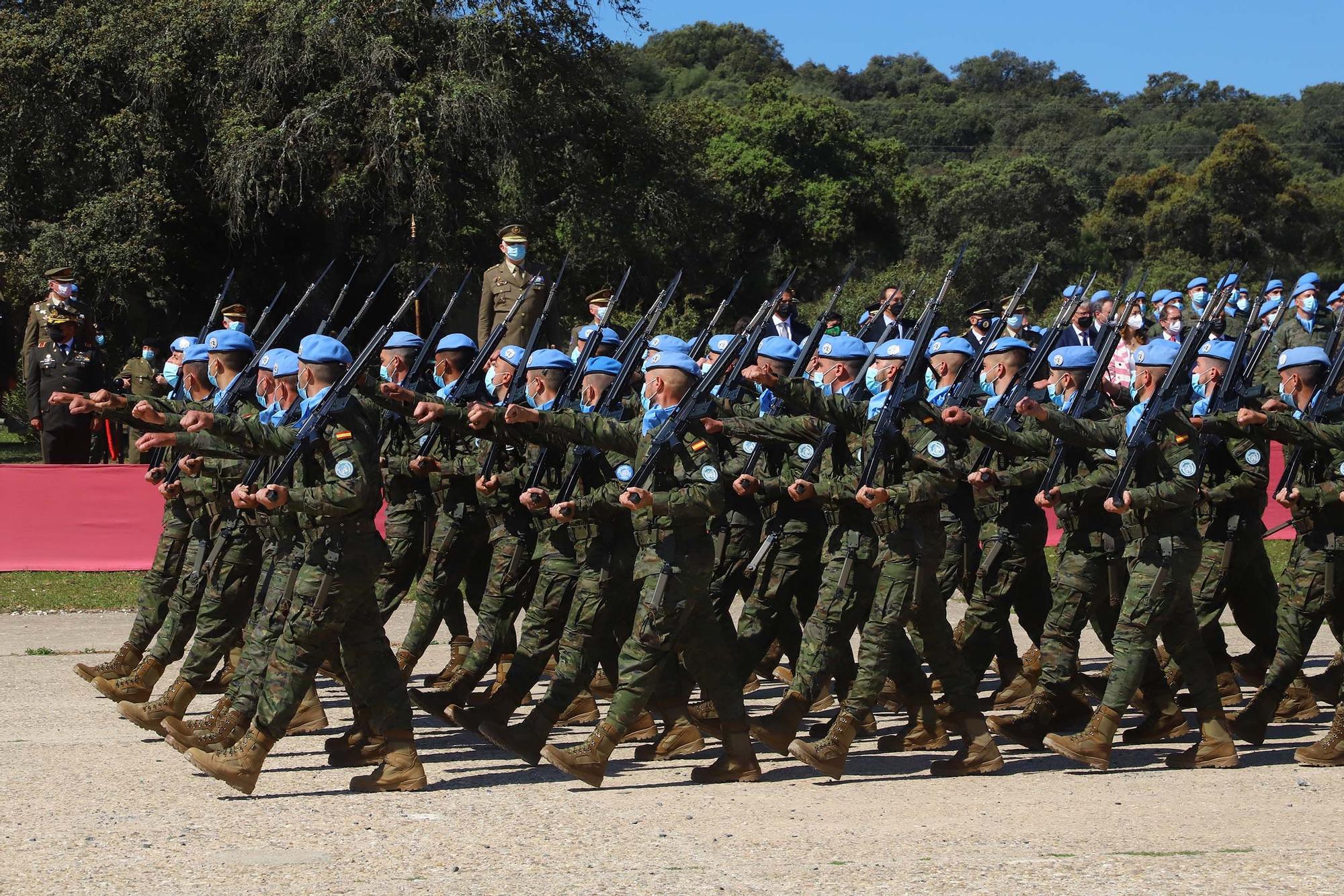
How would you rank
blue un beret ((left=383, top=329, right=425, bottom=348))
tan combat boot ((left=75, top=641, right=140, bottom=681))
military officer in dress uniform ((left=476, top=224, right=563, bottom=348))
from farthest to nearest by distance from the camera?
military officer in dress uniform ((left=476, top=224, right=563, bottom=348)) < blue un beret ((left=383, top=329, right=425, bottom=348)) < tan combat boot ((left=75, top=641, right=140, bottom=681))

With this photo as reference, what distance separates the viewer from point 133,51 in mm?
22188

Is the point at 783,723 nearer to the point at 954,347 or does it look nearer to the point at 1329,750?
the point at 954,347

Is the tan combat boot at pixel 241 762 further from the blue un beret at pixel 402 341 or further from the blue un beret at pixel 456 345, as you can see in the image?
the blue un beret at pixel 402 341

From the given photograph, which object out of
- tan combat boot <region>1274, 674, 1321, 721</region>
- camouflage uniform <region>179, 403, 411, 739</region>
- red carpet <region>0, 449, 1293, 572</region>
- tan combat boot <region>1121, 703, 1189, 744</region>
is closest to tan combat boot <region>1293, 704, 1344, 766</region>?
tan combat boot <region>1121, 703, 1189, 744</region>

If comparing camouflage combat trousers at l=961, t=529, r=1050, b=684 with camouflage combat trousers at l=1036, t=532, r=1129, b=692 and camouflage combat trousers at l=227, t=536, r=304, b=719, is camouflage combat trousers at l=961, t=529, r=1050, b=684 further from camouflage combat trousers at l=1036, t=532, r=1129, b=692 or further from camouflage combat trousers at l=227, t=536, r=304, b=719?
camouflage combat trousers at l=227, t=536, r=304, b=719

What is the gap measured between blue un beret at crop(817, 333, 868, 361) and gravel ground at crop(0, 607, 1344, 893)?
203 centimetres

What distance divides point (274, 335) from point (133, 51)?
1363 centimetres

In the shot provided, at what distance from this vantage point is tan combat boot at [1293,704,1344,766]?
8.27m

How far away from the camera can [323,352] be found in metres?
7.69

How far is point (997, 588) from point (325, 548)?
12.6ft

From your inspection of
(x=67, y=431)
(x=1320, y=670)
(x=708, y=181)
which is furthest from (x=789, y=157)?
(x=1320, y=670)

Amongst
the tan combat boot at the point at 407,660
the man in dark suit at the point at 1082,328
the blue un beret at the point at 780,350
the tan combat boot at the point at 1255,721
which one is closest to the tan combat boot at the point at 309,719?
the tan combat boot at the point at 407,660

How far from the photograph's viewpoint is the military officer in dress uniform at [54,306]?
1684 centimetres

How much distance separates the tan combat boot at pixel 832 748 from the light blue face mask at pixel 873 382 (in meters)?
1.91
